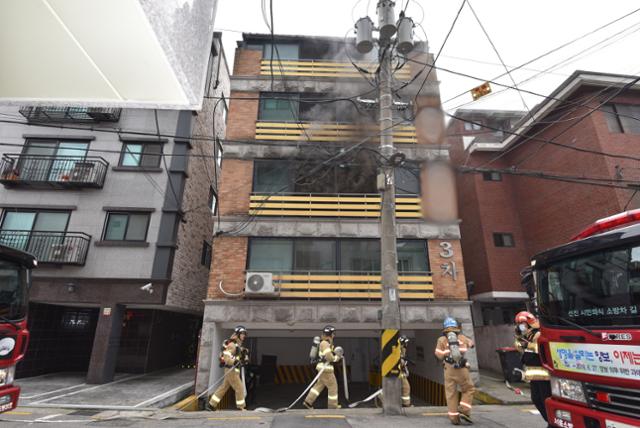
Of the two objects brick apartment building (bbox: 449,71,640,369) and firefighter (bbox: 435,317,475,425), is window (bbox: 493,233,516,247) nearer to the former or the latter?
brick apartment building (bbox: 449,71,640,369)

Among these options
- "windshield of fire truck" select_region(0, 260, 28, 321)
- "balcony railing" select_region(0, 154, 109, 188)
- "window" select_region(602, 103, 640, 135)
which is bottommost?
"windshield of fire truck" select_region(0, 260, 28, 321)

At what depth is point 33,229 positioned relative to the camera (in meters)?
12.7

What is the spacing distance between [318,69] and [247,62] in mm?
3058

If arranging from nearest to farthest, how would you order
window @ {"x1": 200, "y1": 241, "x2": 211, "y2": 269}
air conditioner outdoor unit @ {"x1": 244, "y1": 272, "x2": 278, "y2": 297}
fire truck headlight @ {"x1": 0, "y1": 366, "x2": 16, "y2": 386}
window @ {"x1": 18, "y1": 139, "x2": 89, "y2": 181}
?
fire truck headlight @ {"x1": 0, "y1": 366, "x2": 16, "y2": 386} → air conditioner outdoor unit @ {"x1": 244, "y1": 272, "x2": 278, "y2": 297} → window @ {"x1": 18, "y1": 139, "x2": 89, "y2": 181} → window @ {"x1": 200, "y1": 241, "x2": 211, "y2": 269}

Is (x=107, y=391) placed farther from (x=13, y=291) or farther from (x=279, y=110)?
(x=279, y=110)

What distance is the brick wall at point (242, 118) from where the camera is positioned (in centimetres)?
1302

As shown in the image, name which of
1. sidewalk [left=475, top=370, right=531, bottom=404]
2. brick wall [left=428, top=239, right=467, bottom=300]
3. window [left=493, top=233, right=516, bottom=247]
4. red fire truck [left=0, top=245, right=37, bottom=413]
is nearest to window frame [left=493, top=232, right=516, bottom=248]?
window [left=493, top=233, right=516, bottom=247]

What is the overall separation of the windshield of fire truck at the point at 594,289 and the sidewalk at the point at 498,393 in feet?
17.3

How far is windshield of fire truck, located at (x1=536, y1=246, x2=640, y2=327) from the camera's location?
12.3 feet

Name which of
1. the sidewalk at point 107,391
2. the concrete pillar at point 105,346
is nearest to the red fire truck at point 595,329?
the sidewalk at point 107,391

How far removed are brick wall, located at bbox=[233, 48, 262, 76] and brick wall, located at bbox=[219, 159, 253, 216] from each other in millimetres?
4131

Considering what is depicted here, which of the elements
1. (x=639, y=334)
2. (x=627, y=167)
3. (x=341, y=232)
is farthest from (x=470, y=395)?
(x=627, y=167)

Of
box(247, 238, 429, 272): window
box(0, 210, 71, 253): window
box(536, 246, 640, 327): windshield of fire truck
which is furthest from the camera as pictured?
box(0, 210, 71, 253): window

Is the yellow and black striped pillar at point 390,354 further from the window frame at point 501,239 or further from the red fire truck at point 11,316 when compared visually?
the window frame at point 501,239
